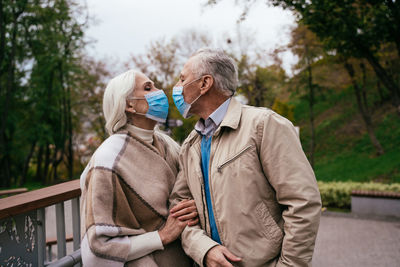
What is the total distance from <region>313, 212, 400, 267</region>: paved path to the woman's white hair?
15.0 ft

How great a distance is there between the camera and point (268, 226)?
174cm

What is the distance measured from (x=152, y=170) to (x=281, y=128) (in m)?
0.83

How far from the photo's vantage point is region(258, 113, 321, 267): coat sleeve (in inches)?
65.1

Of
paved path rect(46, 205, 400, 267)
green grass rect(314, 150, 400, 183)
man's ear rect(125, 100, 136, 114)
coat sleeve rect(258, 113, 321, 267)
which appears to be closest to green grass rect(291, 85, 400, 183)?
green grass rect(314, 150, 400, 183)

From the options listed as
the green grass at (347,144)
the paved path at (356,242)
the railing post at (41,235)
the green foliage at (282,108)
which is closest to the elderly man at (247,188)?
the railing post at (41,235)

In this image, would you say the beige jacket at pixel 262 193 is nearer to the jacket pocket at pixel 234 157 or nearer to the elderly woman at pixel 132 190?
the jacket pocket at pixel 234 157

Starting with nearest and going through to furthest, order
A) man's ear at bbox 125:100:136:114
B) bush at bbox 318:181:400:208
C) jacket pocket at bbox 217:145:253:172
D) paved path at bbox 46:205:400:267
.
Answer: jacket pocket at bbox 217:145:253:172, man's ear at bbox 125:100:136:114, paved path at bbox 46:205:400:267, bush at bbox 318:181:400:208

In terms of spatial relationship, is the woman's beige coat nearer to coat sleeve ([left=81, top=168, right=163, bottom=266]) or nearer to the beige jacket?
coat sleeve ([left=81, top=168, right=163, bottom=266])

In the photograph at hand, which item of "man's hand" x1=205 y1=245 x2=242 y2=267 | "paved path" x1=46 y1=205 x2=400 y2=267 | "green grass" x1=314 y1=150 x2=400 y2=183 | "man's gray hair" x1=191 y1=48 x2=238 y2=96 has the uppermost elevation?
"man's gray hair" x1=191 y1=48 x2=238 y2=96

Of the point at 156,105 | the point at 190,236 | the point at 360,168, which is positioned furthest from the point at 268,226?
the point at 360,168

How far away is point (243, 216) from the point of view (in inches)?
68.1

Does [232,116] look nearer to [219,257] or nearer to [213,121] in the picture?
[213,121]

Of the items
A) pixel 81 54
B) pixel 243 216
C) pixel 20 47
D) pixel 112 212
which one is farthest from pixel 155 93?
pixel 81 54

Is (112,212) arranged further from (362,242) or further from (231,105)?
(362,242)
